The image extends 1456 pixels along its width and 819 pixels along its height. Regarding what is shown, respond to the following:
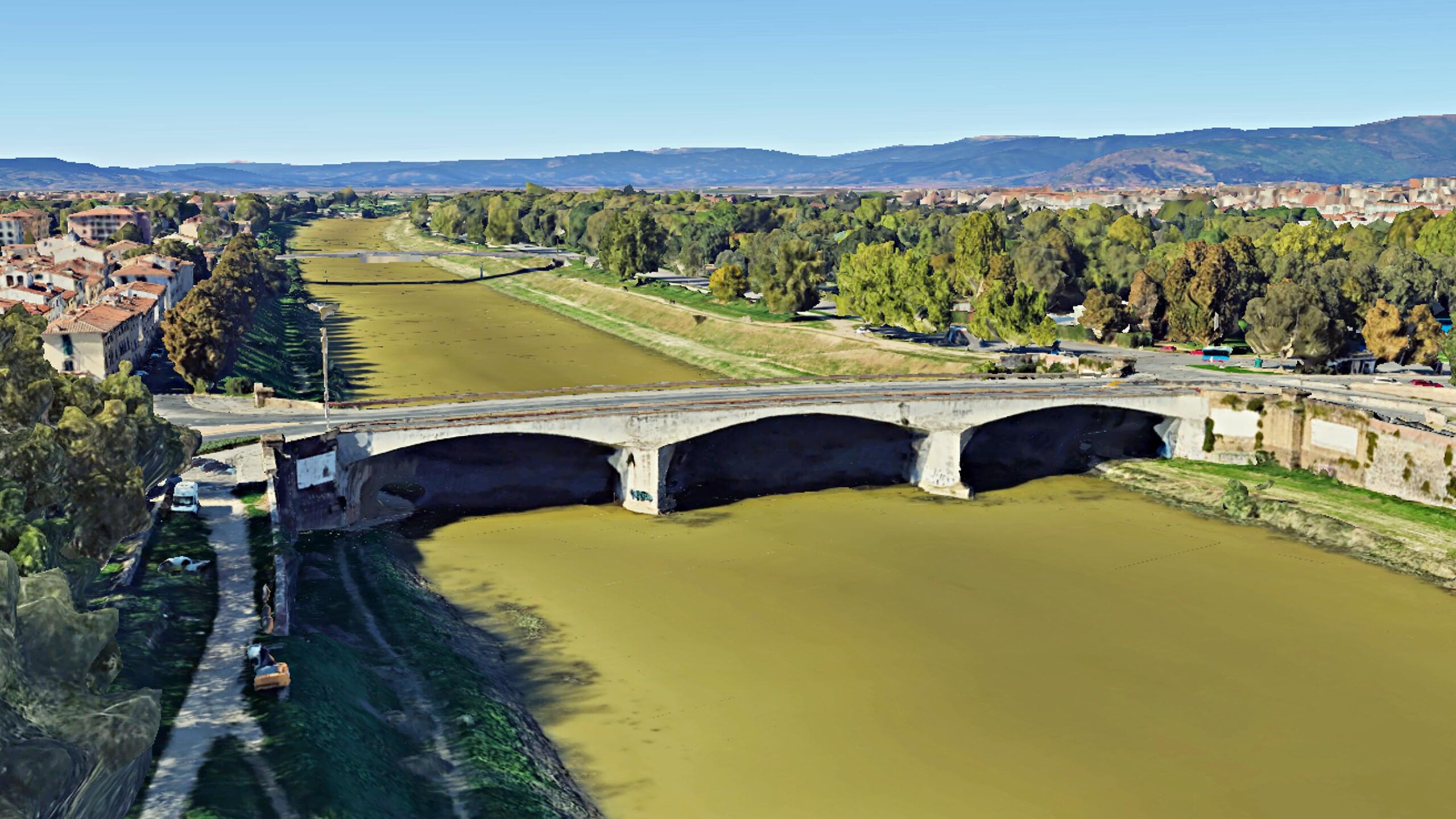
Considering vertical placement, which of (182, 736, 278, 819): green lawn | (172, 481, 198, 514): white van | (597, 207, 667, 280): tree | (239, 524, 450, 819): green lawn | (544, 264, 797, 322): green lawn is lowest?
(239, 524, 450, 819): green lawn

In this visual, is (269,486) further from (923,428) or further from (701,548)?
(923,428)

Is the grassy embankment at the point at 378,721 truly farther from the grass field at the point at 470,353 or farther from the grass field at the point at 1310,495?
the grass field at the point at 470,353

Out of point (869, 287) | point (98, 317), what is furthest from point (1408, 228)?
point (98, 317)

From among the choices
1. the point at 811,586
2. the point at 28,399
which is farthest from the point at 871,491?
the point at 28,399

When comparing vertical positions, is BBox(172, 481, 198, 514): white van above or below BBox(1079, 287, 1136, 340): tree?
below

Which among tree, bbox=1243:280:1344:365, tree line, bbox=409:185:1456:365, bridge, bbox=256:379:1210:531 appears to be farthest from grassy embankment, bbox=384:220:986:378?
tree, bbox=1243:280:1344:365

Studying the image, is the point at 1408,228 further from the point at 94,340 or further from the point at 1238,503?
the point at 94,340

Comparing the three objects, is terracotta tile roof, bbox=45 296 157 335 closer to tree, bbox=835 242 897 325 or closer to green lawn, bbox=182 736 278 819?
green lawn, bbox=182 736 278 819

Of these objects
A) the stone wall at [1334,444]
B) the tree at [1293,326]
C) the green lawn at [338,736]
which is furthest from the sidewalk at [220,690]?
the tree at [1293,326]
